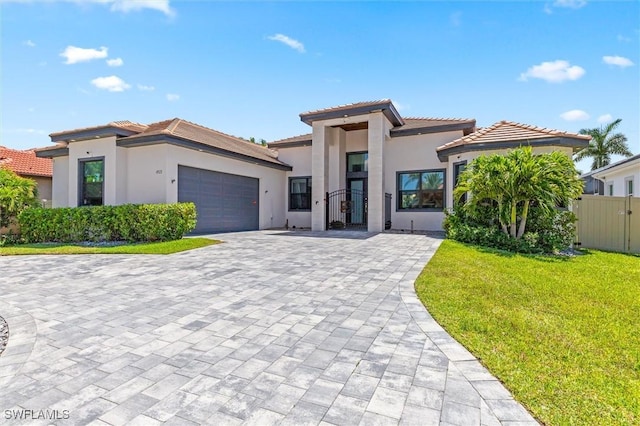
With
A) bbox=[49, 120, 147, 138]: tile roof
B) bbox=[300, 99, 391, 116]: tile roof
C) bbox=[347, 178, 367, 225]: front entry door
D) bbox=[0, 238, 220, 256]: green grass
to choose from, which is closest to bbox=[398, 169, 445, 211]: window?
bbox=[347, 178, 367, 225]: front entry door

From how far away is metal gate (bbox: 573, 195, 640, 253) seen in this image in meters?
10.4

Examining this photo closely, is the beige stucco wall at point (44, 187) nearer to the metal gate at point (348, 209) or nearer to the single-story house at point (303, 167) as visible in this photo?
the single-story house at point (303, 167)

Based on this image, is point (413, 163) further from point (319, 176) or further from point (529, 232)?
point (529, 232)

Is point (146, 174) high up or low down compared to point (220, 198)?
up

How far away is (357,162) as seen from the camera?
1784 cm

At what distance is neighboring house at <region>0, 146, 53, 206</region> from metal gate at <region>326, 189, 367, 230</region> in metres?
15.3

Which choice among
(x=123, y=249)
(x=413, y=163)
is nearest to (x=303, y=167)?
(x=413, y=163)

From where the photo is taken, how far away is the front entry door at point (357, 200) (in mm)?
17812

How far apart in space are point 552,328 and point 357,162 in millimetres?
14715

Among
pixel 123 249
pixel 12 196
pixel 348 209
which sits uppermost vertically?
pixel 12 196

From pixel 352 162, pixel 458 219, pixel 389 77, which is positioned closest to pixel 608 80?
pixel 458 219

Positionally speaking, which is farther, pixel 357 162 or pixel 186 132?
pixel 357 162

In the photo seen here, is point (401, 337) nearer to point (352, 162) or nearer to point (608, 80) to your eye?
point (608, 80)

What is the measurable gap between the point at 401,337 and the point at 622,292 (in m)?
4.54
